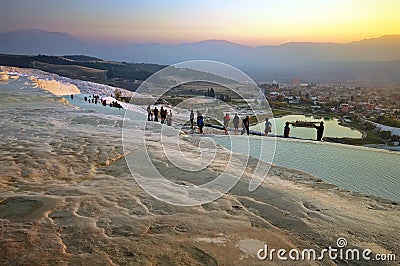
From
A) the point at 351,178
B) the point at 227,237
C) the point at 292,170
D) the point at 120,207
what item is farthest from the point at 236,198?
the point at 351,178

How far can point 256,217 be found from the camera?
14.2 feet

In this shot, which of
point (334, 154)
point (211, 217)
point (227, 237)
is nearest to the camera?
point (227, 237)

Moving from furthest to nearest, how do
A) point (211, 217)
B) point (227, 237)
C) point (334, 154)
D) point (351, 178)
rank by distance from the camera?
1. point (334, 154)
2. point (351, 178)
3. point (211, 217)
4. point (227, 237)

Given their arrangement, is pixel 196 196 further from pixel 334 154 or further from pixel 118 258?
pixel 334 154

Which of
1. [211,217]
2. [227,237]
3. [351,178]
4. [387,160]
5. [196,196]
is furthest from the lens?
[387,160]

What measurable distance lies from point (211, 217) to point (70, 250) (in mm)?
1847

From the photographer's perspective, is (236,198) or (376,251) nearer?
(376,251)

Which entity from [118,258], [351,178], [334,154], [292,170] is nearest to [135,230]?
[118,258]

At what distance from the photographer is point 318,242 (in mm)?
3689

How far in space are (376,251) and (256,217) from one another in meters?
1.47

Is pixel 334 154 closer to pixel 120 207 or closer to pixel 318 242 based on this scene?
pixel 318 242

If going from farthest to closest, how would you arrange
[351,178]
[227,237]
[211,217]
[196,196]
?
[351,178], [196,196], [211,217], [227,237]

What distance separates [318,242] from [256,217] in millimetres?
902

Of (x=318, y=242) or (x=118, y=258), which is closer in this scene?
(x=118, y=258)
